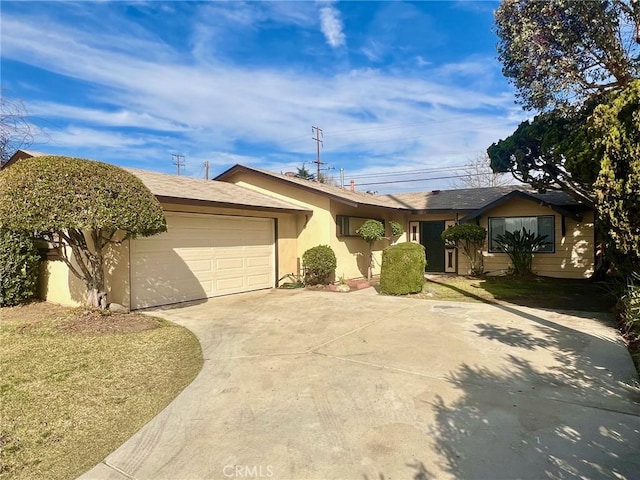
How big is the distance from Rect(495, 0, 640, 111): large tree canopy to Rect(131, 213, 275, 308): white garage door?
768cm

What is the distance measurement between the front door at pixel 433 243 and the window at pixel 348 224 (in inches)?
130

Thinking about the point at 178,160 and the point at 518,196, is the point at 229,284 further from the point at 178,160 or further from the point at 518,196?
the point at 178,160

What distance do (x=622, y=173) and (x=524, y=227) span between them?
27.5ft

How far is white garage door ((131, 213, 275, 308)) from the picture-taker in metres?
8.27

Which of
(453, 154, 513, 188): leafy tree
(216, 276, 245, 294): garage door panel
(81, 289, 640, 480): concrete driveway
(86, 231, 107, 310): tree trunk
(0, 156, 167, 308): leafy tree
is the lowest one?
(81, 289, 640, 480): concrete driveway

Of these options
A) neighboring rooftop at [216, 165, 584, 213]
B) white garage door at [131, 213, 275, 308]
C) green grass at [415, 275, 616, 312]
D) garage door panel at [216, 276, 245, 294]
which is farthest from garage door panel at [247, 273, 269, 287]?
green grass at [415, 275, 616, 312]

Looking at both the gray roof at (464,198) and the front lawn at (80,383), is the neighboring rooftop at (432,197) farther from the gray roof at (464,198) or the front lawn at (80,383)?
the front lawn at (80,383)

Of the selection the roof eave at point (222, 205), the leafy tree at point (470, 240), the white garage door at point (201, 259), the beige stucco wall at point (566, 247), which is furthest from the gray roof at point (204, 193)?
the beige stucco wall at point (566, 247)

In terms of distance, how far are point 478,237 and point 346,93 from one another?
24.2 ft

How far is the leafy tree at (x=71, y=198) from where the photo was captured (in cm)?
560

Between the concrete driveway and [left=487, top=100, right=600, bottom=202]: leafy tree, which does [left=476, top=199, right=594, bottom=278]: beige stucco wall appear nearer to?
[left=487, top=100, right=600, bottom=202]: leafy tree

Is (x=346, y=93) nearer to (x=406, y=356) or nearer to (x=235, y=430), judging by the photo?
(x=406, y=356)

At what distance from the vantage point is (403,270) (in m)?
9.73

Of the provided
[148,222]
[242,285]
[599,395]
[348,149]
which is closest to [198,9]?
[148,222]
